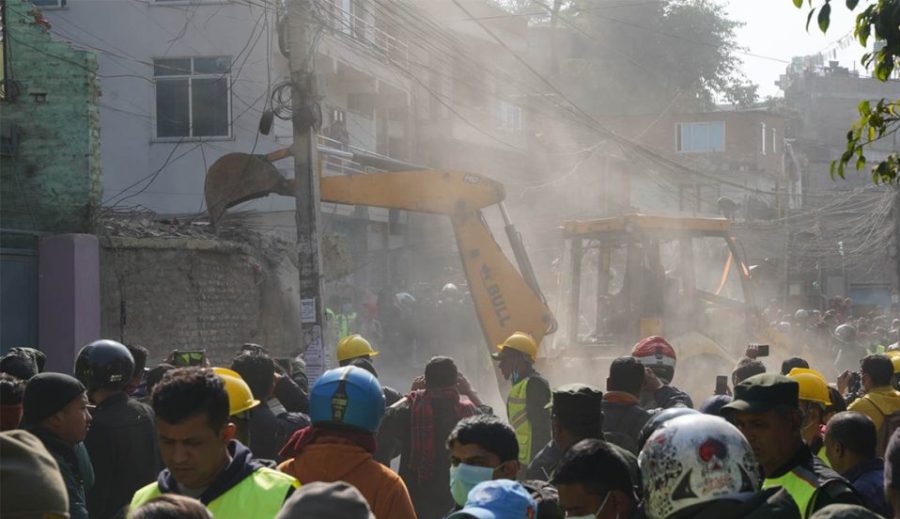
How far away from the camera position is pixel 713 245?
1716 centimetres

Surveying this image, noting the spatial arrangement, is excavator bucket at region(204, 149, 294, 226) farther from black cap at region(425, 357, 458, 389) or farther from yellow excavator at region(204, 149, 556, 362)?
black cap at region(425, 357, 458, 389)

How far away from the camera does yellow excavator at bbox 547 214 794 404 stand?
1560 cm

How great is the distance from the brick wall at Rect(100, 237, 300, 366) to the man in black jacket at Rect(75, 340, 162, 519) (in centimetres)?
1051

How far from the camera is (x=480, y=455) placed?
15.9 feet

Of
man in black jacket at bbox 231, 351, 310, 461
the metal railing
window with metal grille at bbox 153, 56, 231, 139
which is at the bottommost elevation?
man in black jacket at bbox 231, 351, 310, 461

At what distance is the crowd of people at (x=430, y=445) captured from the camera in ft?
11.1

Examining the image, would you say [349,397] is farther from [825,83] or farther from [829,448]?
[825,83]

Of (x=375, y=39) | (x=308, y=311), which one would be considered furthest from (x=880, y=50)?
(x=375, y=39)

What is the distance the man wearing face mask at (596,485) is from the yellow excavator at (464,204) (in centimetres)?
1087

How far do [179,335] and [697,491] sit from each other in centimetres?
1518

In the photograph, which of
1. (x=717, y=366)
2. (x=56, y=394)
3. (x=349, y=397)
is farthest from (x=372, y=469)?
(x=717, y=366)

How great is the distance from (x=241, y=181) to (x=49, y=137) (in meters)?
3.31

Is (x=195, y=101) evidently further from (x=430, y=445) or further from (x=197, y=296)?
(x=430, y=445)

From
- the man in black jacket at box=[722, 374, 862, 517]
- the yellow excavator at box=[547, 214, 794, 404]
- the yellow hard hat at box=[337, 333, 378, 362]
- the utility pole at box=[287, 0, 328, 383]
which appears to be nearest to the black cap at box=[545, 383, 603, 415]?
the man in black jacket at box=[722, 374, 862, 517]
